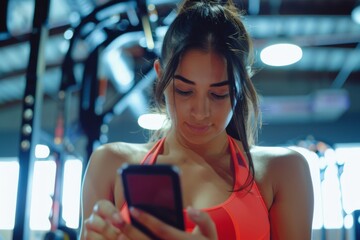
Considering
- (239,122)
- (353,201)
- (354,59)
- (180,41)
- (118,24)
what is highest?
(354,59)

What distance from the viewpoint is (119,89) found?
523 cm

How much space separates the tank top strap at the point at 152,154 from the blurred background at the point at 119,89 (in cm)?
89

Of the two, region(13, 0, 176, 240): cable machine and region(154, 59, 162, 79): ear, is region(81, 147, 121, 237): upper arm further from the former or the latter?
region(13, 0, 176, 240): cable machine

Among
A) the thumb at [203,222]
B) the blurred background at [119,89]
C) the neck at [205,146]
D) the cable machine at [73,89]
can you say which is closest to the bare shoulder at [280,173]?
the neck at [205,146]

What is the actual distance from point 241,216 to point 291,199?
14cm

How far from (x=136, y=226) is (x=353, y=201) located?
733cm

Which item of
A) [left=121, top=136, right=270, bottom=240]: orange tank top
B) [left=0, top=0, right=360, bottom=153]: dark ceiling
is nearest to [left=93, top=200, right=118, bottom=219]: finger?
[left=121, top=136, right=270, bottom=240]: orange tank top

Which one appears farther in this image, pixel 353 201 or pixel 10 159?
pixel 10 159

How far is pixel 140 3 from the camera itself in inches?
110

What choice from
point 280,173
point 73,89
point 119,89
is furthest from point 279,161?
point 119,89

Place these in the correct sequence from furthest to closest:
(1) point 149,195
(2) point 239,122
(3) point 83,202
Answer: (2) point 239,122 < (3) point 83,202 < (1) point 149,195

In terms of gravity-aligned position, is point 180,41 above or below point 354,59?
below

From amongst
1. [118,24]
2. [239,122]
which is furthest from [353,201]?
[239,122]

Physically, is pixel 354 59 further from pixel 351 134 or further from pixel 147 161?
pixel 147 161
